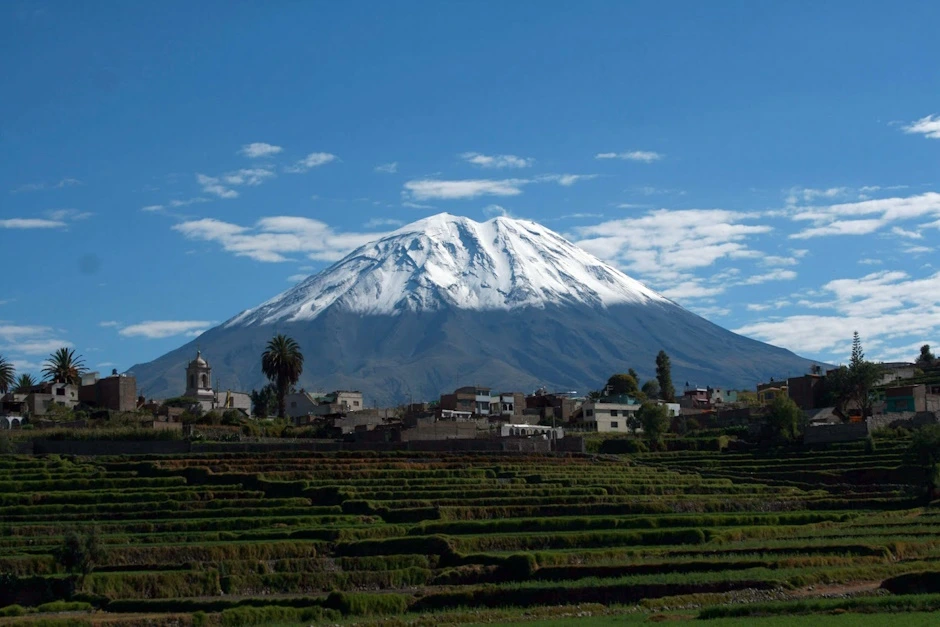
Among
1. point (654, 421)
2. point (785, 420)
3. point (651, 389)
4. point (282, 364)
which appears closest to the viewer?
point (785, 420)

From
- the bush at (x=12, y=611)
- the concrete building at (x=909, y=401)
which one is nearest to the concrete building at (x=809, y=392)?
the concrete building at (x=909, y=401)

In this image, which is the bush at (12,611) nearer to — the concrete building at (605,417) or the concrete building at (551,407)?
the concrete building at (605,417)

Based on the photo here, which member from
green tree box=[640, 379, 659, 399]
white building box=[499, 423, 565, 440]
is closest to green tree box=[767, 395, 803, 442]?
white building box=[499, 423, 565, 440]

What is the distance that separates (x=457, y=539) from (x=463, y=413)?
57.2m

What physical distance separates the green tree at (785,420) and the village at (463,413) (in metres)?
0.91

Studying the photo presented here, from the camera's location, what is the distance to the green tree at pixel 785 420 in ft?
270

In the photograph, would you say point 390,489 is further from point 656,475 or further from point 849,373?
point 849,373

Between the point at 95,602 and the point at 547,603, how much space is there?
13.5 metres

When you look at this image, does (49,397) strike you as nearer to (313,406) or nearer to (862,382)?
(313,406)

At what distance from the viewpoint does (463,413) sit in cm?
10488

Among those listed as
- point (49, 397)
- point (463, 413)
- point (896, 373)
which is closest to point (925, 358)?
point (896, 373)

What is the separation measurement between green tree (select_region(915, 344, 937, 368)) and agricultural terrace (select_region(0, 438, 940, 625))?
51.0 meters

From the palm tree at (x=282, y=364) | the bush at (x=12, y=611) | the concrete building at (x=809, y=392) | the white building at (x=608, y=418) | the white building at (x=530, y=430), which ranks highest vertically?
the palm tree at (x=282, y=364)

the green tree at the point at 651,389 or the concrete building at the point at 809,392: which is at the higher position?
the green tree at the point at 651,389
